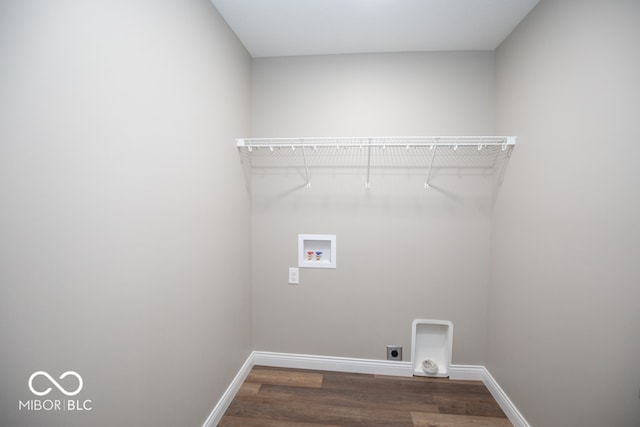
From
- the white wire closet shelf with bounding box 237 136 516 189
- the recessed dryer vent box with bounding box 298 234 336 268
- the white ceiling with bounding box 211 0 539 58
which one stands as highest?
the white ceiling with bounding box 211 0 539 58

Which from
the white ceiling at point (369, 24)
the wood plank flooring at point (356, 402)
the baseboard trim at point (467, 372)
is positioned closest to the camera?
the white ceiling at point (369, 24)

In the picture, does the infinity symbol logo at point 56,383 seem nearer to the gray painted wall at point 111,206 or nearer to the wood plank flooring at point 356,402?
the gray painted wall at point 111,206

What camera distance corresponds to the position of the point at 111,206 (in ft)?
2.94

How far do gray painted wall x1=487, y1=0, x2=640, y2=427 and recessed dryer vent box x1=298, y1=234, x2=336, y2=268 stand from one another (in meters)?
1.23

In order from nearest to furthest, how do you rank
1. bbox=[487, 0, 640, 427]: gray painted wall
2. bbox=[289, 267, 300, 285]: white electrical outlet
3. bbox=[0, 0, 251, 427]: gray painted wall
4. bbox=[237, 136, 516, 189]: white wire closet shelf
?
1. bbox=[0, 0, 251, 427]: gray painted wall
2. bbox=[487, 0, 640, 427]: gray painted wall
3. bbox=[237, 136, 516, 189]: white wire closet shelf
4. bbox=[289, 267, 300, 285]: white electrical outlet

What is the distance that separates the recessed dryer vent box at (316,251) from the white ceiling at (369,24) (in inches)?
56.7

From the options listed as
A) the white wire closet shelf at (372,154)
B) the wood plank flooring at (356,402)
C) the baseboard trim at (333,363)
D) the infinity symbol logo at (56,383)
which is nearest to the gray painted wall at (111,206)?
the infinity symbol logo at (56,383)

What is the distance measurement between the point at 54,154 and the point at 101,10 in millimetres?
512

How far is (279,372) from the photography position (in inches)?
82.7

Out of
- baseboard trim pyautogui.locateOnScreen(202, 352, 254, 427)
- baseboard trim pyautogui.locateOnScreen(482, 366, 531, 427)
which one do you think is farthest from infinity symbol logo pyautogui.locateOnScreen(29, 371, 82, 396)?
baseboard trim pyautogui.locateOnScreen(482, 366, 531, 427)

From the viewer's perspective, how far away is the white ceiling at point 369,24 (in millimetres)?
1489

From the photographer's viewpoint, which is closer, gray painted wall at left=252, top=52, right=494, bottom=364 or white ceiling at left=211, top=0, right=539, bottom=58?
white ceiling at left=211, top=0, right=539, bottom=58

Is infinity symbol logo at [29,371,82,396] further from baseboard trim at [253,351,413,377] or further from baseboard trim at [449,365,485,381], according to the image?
baseboard trim at [449,365,485,381]

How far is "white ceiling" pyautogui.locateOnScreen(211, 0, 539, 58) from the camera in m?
1.49
